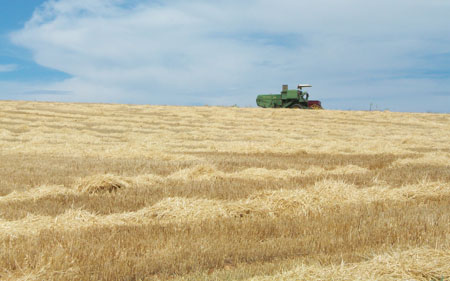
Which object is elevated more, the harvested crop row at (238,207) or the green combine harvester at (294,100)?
the green combine harvester at (294,100)

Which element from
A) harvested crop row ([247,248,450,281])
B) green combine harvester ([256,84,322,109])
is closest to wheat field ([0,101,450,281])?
harvested crop row ([247,248,450,281])

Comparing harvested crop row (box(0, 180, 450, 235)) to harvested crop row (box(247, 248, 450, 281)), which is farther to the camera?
harvested crop row (box(0, 180, 450, 235))

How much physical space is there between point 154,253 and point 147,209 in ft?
6.57

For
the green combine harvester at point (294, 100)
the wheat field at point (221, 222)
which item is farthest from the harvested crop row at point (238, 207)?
the green combine harvester at point (294, 100)

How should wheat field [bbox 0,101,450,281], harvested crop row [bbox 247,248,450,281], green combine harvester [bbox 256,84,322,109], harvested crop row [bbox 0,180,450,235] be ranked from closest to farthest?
1. harvested crop row [bbox 247,248,450,281]
2. wheat field [bbox 0,101,450,281]
3. harvested crop row [bbox 0,180,450,235]
4. green combine harvester [bbox 256,84,322,109]

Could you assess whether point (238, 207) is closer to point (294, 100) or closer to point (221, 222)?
point (221, 222)

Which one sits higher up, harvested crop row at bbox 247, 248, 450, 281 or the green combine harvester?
the green combine harvester

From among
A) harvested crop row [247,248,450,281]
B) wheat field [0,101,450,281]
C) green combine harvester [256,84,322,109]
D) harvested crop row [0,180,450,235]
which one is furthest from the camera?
green combine harvester [256,84,322,109]

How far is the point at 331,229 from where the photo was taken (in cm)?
596

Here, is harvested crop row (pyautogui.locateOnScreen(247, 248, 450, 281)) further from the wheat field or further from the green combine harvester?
the green combine harvester

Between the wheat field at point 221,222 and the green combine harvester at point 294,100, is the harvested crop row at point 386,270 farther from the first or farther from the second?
the green combine harvester at point 294,100

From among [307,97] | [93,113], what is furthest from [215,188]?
[307,97]

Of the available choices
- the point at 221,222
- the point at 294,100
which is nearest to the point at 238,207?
the point at 221,222

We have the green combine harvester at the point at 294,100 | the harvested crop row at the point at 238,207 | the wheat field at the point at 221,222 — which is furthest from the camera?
the green combine harvester at the point at 294,100
